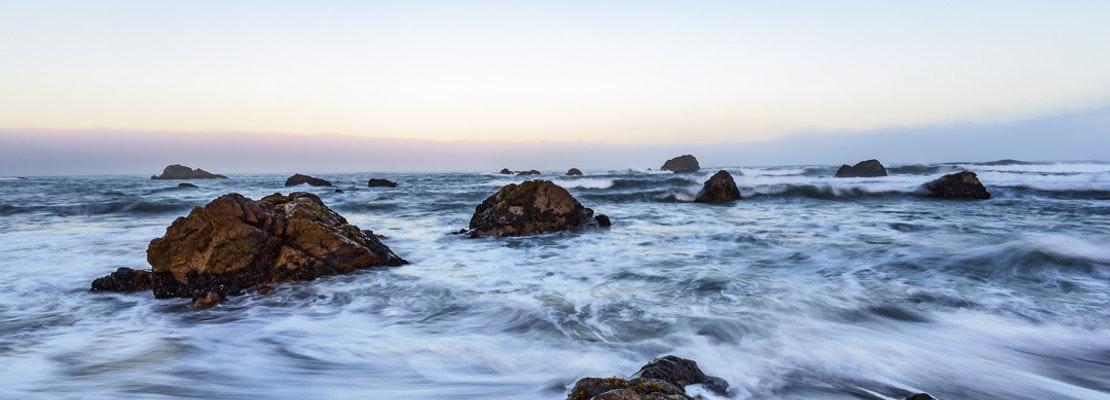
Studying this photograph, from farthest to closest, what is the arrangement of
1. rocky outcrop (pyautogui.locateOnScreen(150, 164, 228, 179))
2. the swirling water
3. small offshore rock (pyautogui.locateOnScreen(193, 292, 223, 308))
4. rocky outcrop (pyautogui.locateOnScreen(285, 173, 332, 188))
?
rocky outcrop (pyautogui.locateOnScreen(150, 164, 228, 179)) < rocky outcrop (pyautogui.locateOnScreen(285, 173, 332, 188)) < small offshore rock (pyautogui.locateOnScreen(193, 292, 223, 308)) < the swirling water

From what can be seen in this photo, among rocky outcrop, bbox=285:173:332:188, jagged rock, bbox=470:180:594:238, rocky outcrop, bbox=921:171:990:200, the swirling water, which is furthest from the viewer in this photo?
rocky outcrop, bbox=285:173:332:188

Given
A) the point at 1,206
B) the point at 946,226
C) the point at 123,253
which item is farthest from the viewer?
the point at 1,206

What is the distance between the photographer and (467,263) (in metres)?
7.56

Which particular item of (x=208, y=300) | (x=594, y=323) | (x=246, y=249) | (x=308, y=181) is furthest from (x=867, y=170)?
(x=308, y=181)

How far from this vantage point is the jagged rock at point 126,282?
5.61m

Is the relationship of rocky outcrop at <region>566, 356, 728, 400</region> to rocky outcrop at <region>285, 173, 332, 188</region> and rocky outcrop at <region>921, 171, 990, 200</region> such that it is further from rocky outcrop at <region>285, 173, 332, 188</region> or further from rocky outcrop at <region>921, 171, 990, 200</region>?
rocky outcrop at <region>285, 173, 332, 188</region>

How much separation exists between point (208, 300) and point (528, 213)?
6.26 meters

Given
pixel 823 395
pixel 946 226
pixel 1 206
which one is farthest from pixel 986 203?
pixel 1 206

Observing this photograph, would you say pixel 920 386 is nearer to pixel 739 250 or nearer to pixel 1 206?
pixel 739 250

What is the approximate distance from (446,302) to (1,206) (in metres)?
22.2

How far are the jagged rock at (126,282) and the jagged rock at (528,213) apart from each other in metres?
5.41

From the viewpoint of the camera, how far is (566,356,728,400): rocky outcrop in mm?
2127

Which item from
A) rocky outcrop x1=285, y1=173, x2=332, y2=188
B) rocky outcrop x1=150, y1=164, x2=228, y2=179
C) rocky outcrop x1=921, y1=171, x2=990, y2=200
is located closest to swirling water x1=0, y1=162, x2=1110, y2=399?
rocky outcrop x1=921, y1=171, x2=990, y2=200

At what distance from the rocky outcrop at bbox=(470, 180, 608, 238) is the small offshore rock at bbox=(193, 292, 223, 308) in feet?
17.5
